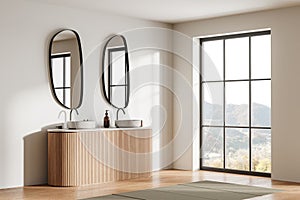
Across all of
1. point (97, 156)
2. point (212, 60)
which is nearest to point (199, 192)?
point (97, 156)

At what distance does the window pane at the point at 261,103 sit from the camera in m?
7.96

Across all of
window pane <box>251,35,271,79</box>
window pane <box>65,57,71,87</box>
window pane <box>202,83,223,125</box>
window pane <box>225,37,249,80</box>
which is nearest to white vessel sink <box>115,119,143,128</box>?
window pane <box>65,57,71,87</box>

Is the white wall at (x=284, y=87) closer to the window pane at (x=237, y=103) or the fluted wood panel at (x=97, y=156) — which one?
the window pane at (x=237, y=103)

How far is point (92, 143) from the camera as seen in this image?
23.6 feet

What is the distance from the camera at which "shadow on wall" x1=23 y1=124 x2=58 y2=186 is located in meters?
7.04

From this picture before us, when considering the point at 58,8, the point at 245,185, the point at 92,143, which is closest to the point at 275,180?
the point at 245,185

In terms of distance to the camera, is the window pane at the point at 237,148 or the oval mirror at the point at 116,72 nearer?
the oval mirror at the point at 116,72

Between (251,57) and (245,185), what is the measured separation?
82.8 inches

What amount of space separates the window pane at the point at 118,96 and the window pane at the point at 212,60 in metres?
1.48

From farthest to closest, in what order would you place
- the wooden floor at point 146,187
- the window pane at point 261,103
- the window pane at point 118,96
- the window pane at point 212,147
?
the window pane at point 212,147
the window pane at point 118,96
the window pane at point 261,103
the wooden floor at point 146,187

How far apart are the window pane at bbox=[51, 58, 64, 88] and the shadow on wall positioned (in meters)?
0.60

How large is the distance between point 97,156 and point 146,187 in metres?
0.83

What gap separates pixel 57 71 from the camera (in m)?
7.34

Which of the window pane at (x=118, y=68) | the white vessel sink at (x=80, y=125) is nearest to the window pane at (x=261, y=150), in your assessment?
the window pane at (x=118, y=68)
